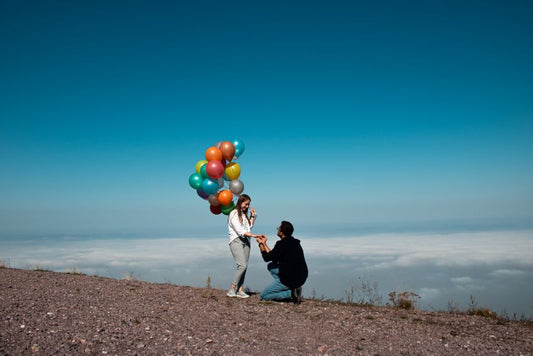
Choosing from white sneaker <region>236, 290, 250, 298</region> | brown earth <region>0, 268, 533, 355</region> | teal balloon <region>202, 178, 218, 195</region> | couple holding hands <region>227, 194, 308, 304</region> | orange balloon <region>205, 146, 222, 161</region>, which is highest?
orange balloon <region>205, 146, 222, 161</region>

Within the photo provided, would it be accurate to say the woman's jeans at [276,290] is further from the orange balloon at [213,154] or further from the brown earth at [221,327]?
the orange balloon at [213,154]

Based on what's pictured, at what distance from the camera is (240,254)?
9.73 m

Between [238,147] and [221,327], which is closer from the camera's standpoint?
[221,327]

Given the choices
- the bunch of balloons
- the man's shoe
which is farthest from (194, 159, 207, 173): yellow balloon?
the man's shoe

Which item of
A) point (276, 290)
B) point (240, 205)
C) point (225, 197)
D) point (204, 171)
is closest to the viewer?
point (276, 290)

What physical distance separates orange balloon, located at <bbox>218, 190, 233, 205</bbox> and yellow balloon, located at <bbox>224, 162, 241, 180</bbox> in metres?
0.48

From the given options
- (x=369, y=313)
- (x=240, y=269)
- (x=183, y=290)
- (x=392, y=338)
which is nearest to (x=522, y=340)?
(x=392, y=338)

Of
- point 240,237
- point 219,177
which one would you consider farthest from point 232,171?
point 240,237

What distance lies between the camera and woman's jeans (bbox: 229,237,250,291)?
9.71 m

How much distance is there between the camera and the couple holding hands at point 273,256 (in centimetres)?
927

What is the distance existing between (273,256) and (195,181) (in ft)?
9.20

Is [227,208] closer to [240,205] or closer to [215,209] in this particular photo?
[215,209]

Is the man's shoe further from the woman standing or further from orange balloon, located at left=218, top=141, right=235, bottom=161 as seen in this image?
orange balloon, located at left=218, top=141, right=235, bottom=161

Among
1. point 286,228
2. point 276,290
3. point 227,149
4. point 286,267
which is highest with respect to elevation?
point 227,149
